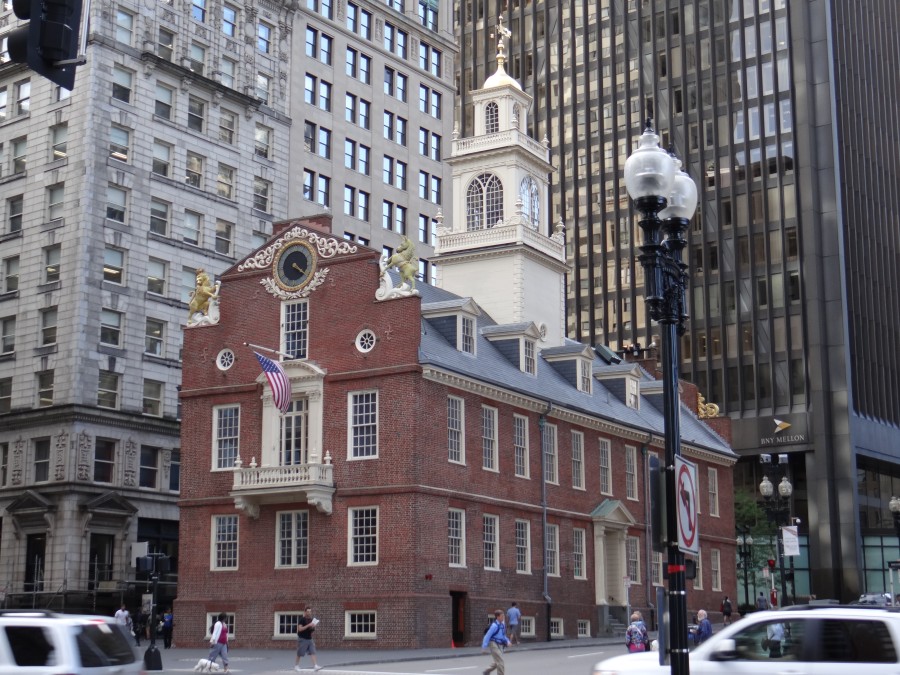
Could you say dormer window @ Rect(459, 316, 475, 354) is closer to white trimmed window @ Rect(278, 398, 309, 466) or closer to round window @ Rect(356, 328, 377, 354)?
round window @ Rect(356, 328, 377, 354)

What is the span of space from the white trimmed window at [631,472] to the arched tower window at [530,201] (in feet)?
36.5

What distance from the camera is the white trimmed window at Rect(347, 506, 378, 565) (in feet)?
146

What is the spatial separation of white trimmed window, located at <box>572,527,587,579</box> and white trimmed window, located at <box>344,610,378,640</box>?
473 inches

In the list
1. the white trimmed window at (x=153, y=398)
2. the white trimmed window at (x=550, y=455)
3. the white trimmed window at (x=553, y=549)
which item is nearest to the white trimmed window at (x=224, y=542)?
the white trimmed window at (x=553, y=549)

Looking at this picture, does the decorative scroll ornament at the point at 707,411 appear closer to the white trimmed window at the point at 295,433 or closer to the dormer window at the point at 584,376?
the dormer window at the point at 584,376

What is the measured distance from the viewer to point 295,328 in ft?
155

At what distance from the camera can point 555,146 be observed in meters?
115

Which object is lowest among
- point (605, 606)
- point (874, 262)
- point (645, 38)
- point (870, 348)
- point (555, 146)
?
point (605, 606)

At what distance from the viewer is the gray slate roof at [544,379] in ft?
155

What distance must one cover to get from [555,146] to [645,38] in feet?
40.3

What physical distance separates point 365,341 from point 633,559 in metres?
19.0

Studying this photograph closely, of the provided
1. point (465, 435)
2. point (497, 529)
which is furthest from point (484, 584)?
point (465, 435)

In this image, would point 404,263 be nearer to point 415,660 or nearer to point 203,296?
point 203,296

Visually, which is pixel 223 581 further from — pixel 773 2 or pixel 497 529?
pixel 773 2
